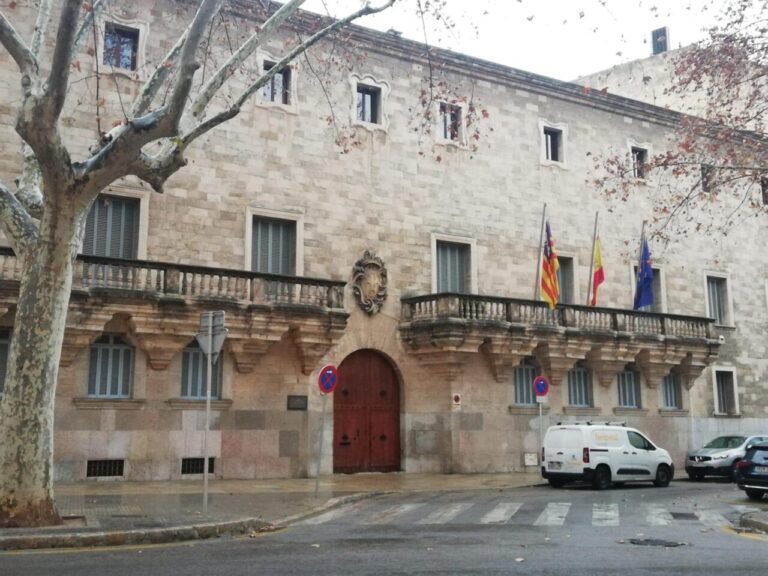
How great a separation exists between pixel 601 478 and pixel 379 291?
817cm

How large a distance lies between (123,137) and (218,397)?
11.5 m

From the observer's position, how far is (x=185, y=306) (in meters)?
19.7

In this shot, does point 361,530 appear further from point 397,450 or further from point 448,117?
point 448,117

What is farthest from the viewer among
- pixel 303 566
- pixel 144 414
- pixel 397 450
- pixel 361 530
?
pixel 397 450

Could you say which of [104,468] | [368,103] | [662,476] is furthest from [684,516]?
[368,103]

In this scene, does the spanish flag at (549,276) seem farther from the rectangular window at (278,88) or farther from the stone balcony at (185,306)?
the rectangular window at (278,88)

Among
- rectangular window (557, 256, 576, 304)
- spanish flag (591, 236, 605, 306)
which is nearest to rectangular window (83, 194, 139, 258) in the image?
rectangular window (557, 256, 576, 304)

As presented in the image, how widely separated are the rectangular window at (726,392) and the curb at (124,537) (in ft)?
83.0

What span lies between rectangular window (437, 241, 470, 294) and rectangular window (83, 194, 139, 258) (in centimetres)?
948

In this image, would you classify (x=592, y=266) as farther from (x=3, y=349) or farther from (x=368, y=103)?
(x=3, y=349)

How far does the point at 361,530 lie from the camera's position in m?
11.7

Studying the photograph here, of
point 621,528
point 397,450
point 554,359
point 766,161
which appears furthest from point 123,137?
point 554,359

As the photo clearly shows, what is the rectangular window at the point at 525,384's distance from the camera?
86.2 feet

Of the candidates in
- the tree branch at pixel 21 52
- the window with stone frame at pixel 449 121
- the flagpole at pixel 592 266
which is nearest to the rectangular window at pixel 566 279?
the flagpole at pixel 592 266
